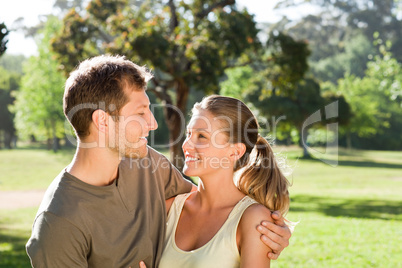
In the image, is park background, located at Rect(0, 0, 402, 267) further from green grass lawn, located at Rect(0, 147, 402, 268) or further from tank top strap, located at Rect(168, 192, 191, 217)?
tank top strap, located at Rect(168, 192, 191, 217)

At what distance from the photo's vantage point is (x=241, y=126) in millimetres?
3293

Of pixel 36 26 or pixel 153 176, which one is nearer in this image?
pixel 153 176

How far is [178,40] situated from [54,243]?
12.9 meters

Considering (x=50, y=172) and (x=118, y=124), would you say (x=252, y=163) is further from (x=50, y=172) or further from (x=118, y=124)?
(x=50, y=172)

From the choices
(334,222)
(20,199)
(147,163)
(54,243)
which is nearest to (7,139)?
(20,199)

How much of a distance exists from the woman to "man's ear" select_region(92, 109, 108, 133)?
1.94 ft

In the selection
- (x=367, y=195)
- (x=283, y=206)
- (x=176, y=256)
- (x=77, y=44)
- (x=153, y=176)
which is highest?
(x=77, y=44)

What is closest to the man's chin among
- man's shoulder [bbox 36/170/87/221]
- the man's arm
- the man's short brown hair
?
the man's short brown hair

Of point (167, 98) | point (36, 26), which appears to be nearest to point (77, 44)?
point (167, 98)

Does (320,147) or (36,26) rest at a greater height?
(36,26)

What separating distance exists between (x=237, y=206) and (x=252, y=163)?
49 cm

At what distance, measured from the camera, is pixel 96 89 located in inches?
112

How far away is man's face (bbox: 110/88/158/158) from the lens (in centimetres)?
299

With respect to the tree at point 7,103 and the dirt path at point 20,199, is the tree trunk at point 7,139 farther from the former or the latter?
the dirt path at point 20,199
